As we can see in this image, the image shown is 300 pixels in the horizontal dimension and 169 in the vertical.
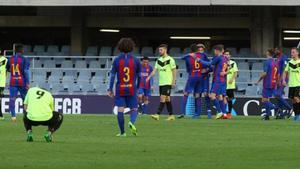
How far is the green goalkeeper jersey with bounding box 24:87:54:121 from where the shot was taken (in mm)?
17906

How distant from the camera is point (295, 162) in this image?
14688 millimetres

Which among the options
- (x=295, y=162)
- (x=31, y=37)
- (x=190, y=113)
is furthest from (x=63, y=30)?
(x=295, y=162)

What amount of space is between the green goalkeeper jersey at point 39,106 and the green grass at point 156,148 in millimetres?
499

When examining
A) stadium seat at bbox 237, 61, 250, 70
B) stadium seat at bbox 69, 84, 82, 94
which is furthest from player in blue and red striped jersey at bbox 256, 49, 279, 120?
stadium seat at bbox 69, 84, 82, 94

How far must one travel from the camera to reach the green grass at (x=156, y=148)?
47.2 feet

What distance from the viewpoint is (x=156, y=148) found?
55.8 feet

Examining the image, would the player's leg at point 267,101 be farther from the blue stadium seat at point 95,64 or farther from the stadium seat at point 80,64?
the stadium seat at point 80,64

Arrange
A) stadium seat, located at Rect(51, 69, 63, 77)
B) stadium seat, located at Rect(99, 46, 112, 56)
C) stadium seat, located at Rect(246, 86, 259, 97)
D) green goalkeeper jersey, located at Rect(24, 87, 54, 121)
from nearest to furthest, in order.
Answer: green goalkeeper jersey, located at Rect(24, 87, 54, 121), stadium seat, located at Rect(246, 86, 259, 97), stadium seat, located at Rect(51, 69, 63, 77), stadium seat, located at Rect(99, 46, 112, 56)

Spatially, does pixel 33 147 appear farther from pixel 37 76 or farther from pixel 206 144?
pixel 37 76

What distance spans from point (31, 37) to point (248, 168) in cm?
3968

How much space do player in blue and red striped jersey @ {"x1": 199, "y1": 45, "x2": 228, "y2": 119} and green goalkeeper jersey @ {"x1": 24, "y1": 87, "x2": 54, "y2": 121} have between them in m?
11.6

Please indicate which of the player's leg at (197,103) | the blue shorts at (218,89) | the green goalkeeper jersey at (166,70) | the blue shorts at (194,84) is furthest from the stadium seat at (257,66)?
the green goalkeeper jersey at (166,70)

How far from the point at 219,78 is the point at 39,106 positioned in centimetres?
1218

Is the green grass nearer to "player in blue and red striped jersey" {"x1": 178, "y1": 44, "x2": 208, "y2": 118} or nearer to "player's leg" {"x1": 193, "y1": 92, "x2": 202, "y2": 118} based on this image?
"player in blue and red striped jersey" {"x1": 178, "y1": 44, "x2": 208, "y2": 118}
